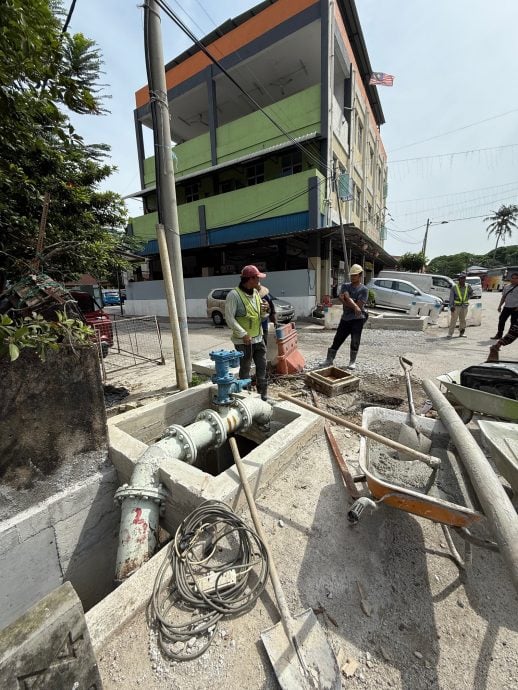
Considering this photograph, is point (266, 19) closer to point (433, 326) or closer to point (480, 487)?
point (433, 326)

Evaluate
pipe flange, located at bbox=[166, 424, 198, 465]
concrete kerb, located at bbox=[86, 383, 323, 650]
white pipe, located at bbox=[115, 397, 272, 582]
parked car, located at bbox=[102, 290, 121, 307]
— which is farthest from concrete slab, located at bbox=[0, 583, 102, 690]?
parked car, located at bbox=[102, 290, 121, 307]

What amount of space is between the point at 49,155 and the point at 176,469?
4.25 meters

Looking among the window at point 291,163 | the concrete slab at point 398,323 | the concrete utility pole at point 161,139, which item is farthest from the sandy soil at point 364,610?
the window at point 291,163

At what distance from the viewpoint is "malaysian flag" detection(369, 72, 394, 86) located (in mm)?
16378

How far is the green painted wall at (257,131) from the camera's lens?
1343cm

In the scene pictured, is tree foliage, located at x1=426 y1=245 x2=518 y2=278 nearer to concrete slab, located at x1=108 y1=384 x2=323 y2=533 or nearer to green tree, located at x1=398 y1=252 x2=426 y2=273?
green tree, located at x1=398 y1=252 x2=426 y2=273

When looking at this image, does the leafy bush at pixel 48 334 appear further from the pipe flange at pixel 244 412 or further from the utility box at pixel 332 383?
the utility box at pixel 332 383

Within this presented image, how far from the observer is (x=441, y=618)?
1706mm

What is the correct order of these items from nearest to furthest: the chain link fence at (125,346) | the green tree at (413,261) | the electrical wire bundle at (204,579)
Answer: the electrical wire bundle at (204,579) < the chain link fence at (125,346) < the green tree at (413,261)

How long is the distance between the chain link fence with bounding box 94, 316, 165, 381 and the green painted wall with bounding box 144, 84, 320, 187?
8183 millimetres

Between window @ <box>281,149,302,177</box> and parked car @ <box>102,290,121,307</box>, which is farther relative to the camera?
parked car @ <box>102,290,121,307</box>

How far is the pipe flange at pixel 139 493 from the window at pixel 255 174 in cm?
1735

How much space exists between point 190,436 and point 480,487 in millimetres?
2271

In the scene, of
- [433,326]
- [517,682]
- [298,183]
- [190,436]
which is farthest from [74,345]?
[298,183]
